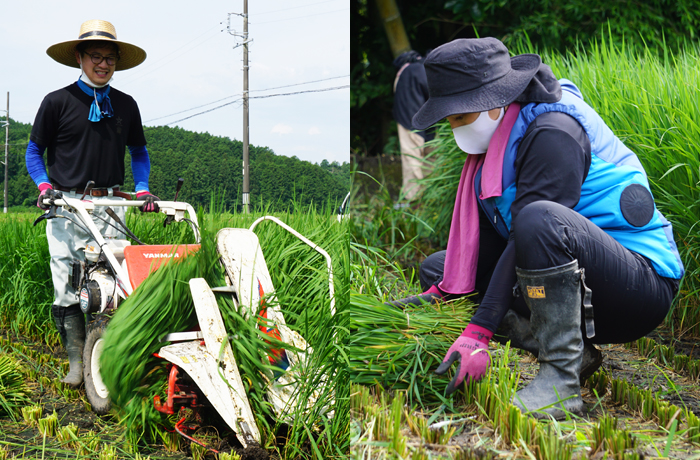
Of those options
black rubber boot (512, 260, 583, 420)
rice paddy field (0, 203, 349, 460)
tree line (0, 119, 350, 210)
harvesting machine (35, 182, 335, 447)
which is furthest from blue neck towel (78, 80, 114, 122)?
black rubber boot (512, 260, 583, 420)

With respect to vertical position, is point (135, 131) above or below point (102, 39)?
below

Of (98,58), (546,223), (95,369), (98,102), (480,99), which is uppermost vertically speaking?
(98,58)

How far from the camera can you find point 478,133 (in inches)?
71.2

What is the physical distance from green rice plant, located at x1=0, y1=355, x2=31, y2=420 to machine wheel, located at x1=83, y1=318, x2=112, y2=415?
28cm

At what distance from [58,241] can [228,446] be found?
1731 millimetres

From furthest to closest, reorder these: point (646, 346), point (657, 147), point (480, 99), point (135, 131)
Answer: point (135, 131) → point (657, 147) → point (646, 346) → point (480, 99)

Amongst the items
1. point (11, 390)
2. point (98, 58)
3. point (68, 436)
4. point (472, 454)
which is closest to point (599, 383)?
point (472, 454)

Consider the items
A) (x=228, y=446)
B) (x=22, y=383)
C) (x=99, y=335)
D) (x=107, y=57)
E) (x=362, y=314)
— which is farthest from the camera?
(x=107, y=57)

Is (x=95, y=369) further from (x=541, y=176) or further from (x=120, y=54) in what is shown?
(x=541, y=176)

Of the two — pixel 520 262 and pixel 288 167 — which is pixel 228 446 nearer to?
pixel 520 262

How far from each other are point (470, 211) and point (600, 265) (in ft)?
1.47

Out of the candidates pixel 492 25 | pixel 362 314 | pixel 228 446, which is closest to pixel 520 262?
pixel 362 314

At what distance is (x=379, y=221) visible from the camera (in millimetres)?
3178

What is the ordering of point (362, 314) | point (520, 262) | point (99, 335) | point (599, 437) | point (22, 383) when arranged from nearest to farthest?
point (599, 437) < point (520, 262) < point (362, 314) < point (99, 335) < point (22, 383)
